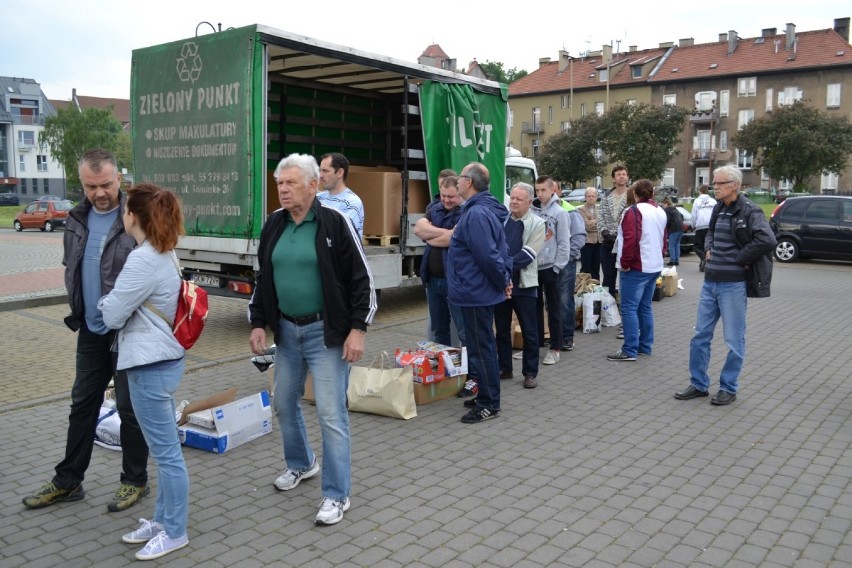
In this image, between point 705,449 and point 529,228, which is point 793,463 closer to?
point 705,449

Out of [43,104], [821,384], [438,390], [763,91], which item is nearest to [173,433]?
[438,390]

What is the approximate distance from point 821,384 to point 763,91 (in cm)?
6550

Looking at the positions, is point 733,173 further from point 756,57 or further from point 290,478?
point 756,57

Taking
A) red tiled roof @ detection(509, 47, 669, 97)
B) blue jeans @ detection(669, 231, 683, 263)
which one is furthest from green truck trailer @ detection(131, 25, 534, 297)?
red tiled roof @ detection(509, 47, 669, 97)

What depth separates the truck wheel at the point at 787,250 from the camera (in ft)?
61.6

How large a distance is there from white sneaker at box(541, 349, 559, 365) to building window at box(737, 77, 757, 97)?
215ft

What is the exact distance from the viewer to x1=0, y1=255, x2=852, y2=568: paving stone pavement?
3824 mm

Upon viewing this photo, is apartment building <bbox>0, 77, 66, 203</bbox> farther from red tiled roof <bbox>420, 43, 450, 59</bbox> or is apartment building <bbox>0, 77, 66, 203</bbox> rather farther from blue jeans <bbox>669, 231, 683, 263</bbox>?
blue jeans <bbox>669, 231, 683, 263</bbox>

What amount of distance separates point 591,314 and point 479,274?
418 centimetres

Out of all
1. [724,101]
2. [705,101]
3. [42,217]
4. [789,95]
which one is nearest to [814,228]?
[42,217]

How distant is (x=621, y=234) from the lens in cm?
793

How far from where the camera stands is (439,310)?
7.14 m

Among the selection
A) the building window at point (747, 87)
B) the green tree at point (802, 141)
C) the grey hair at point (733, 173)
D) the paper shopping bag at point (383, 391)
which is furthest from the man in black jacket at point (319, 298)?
the building window at point (747, 87)

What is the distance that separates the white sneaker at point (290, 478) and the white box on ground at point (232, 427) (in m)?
0.76
